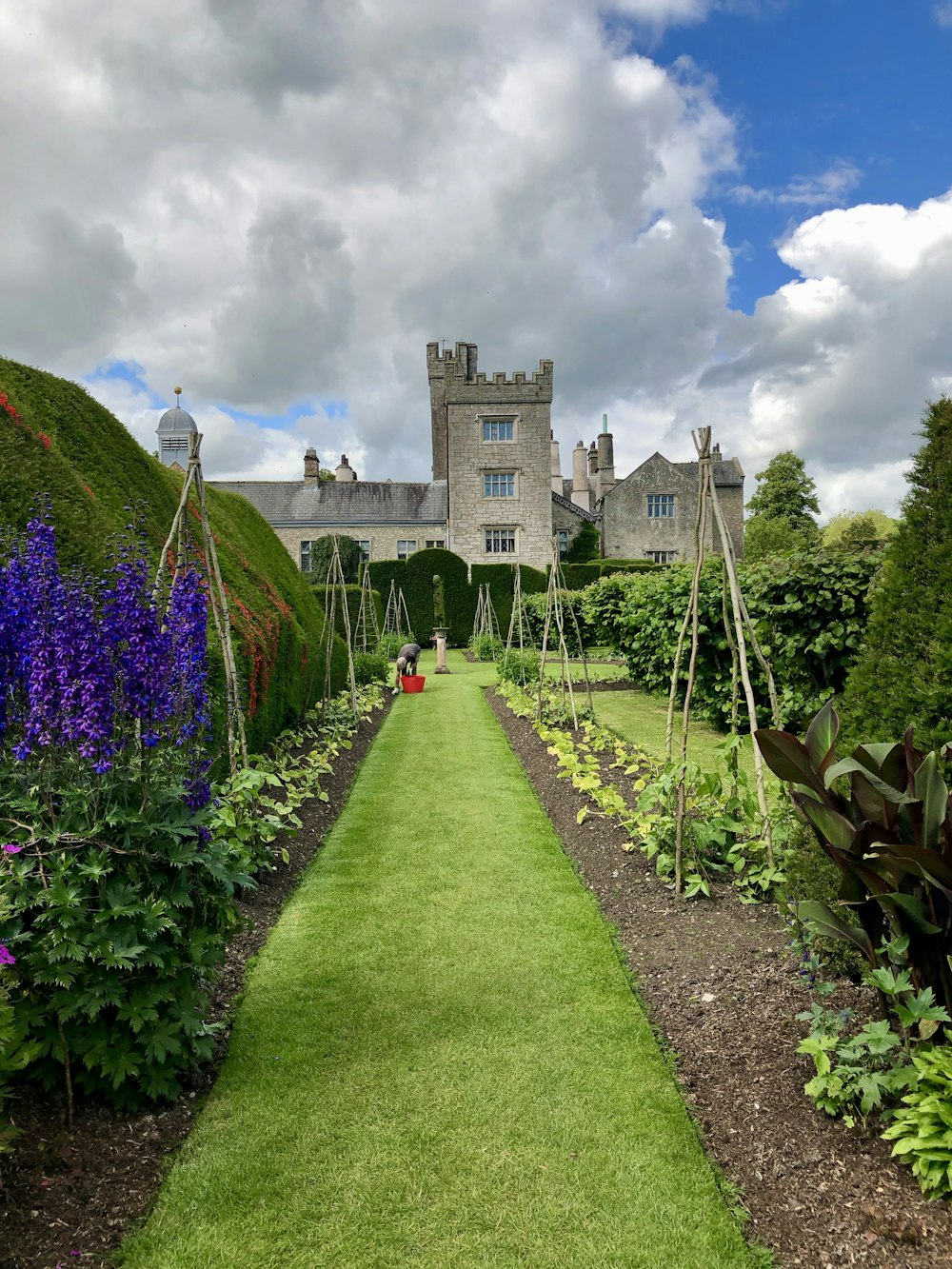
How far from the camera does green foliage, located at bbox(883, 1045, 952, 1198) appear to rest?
6.91 feet

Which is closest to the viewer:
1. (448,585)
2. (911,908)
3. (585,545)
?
(911,908)

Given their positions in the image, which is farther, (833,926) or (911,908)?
(833,926)

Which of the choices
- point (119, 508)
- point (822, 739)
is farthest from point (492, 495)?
point (822, 739)

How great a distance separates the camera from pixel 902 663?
11.3ft

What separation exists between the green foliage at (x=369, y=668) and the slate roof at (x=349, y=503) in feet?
64.4

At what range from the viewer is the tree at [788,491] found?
48.8m

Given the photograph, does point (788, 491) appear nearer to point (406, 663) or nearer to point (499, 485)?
point (499, 485)

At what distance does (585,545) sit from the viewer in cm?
3581

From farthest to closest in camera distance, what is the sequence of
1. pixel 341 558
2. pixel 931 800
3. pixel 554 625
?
pixel 341 558, pixel 554 625, pixel 931 800

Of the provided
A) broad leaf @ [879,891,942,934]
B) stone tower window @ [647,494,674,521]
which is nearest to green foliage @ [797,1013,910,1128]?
broad leaf @ [879,891,942,934]

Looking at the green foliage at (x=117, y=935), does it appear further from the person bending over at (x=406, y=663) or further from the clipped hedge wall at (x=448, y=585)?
the clipped hedge wall at (x=448, y=585)

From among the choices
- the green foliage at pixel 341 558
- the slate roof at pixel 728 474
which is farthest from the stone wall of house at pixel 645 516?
the green foliage at pixel 341 558

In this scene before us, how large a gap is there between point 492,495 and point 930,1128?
31478mm

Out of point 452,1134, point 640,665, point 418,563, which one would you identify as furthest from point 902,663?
point 418,563
